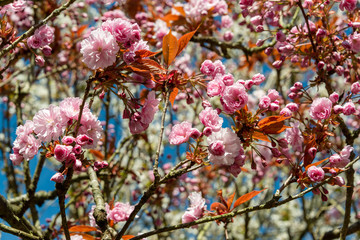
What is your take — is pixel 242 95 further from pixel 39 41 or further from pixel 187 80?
pixel 39 41

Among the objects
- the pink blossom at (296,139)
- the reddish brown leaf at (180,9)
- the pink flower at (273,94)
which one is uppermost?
the reddish brown leaf at (180,9)

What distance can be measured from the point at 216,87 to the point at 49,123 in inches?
24.4

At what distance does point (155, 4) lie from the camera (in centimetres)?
428

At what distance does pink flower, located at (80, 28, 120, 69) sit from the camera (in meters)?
1.26

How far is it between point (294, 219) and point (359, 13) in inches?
235

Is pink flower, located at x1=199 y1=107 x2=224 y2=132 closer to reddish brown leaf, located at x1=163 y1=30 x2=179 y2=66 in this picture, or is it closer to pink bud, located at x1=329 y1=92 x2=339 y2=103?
reddish brown leaf, located at x1=163 y1=30 x2=179 y2=66

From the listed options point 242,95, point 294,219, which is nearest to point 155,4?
point 242,95

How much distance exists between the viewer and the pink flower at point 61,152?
46.6 inches

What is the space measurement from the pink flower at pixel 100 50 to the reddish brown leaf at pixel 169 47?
24cm

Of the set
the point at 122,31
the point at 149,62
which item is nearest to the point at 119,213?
the point at 149,62

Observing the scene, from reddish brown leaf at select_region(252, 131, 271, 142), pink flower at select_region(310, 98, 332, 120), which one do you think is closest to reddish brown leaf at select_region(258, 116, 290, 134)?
reddish brown leaf at select_region(252, 131, 271, 142)

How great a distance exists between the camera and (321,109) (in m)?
1.53

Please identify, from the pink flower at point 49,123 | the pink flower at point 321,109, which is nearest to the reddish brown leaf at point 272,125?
the pink flower at point 321,109

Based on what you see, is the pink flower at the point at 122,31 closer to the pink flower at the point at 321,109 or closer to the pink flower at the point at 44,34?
the pink flower at the point at 44,34
